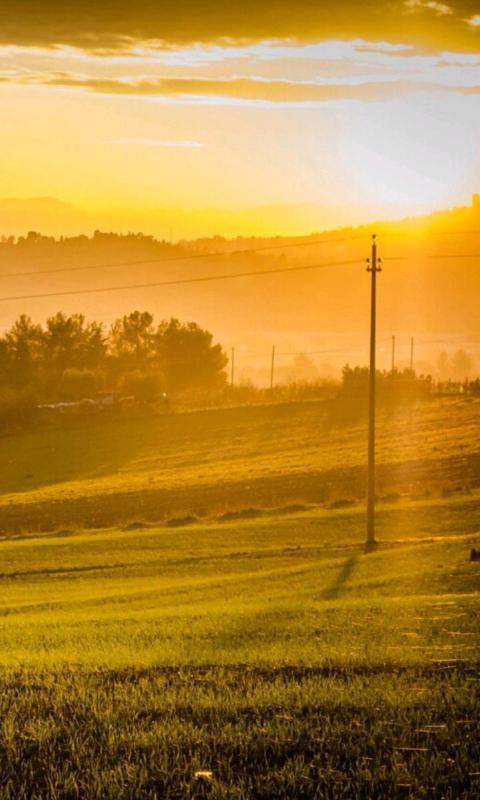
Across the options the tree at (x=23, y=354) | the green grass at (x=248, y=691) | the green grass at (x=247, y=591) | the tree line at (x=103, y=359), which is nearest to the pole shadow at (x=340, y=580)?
the green grass at (x=247, y=591)

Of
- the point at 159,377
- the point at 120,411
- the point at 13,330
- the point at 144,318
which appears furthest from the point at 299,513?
the point at 144,318

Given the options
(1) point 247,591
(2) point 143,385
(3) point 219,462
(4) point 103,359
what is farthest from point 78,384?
(1) point 247,591

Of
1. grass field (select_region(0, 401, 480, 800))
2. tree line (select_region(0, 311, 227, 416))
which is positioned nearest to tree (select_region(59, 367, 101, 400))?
tree line (select_region(0, 311, 227, 416))

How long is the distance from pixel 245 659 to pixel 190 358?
15978cm

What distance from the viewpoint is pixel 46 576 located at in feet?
128

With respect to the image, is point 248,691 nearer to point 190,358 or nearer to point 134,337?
point 190,358

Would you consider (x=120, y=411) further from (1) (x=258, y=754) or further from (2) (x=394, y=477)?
(1) (x=258, y=754)

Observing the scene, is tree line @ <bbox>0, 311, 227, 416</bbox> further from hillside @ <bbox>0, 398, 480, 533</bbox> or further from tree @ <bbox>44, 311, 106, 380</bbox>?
hillside @ <bbox>0, 398, 480, 533</bbox>

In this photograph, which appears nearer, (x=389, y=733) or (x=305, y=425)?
(x=389, y=733)

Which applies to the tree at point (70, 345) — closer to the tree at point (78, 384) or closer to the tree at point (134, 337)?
the tree at point (134, 337)

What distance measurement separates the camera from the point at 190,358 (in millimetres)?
175625

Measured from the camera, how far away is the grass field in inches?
415

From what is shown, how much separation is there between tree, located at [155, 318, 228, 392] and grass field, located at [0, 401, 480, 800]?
119 meters

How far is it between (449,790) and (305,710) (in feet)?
9.23
